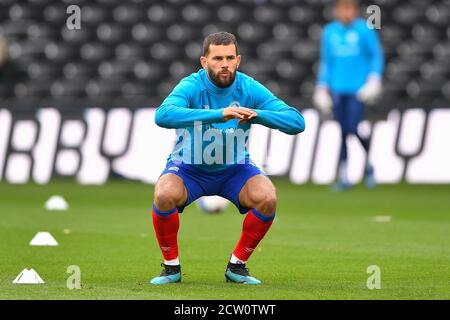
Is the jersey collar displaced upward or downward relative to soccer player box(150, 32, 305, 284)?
upward

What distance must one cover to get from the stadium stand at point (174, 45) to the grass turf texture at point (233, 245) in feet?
20.3

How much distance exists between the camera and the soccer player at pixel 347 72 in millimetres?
17516

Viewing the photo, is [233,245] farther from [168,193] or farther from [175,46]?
[175,46]

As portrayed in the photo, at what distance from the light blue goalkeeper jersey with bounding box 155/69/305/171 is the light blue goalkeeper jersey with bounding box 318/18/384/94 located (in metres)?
9.72

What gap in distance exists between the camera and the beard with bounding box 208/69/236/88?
7.92 meters

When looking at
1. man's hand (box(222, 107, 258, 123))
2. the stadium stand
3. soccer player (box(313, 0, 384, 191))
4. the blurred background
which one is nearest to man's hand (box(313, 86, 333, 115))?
soccer player (box(313, 0, 384, 191))

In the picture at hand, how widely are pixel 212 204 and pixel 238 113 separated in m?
6.68

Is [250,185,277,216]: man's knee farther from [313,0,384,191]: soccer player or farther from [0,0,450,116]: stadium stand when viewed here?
[0,0,450,116]: stadium stand

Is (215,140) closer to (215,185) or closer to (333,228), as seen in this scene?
(215,185)

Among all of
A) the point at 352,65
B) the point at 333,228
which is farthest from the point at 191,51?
the point at 333,228

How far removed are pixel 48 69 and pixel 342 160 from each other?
8673mm

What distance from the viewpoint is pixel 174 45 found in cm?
2416

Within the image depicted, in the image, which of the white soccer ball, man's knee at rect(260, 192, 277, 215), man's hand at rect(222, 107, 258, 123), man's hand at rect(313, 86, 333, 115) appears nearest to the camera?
man's hand at rect(222, 107, 258, 123)

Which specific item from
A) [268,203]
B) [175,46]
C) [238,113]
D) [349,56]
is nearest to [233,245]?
Answer: [268,203]
